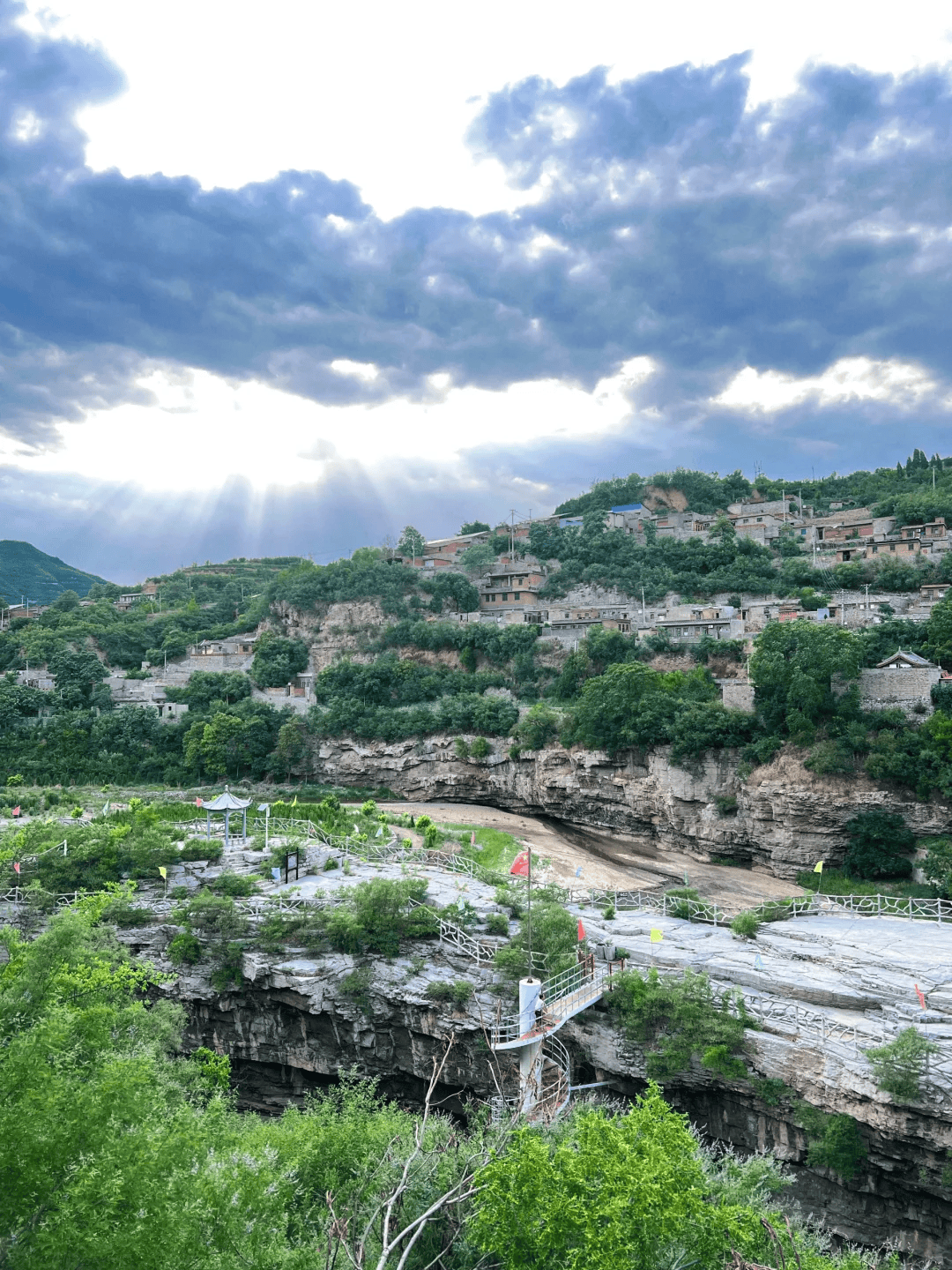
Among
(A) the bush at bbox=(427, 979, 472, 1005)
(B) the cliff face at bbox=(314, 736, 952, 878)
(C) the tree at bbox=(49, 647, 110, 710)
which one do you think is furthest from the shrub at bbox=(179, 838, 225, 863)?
(C) the tree at bbox=(49, 647, 110, 710)

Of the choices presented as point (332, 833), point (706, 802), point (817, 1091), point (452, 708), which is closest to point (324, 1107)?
point (817, 1091)

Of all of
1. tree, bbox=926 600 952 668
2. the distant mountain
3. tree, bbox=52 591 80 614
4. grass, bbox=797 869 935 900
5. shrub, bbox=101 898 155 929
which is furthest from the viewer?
the distant mountain

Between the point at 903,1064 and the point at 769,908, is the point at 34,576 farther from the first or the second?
the point at 903,1064

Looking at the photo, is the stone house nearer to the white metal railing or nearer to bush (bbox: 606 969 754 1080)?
the white metal railing

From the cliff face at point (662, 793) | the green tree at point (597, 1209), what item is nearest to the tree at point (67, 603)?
the cliff face at point (662, 793)

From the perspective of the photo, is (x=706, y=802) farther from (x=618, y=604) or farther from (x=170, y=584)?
(x=170, y=584)

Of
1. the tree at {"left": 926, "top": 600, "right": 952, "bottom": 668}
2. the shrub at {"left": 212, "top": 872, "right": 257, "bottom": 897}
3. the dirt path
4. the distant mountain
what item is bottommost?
the dirt path

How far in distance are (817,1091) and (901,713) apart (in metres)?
28.5

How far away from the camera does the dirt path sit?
3741 centimetres

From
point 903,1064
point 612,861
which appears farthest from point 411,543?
point 903,1064

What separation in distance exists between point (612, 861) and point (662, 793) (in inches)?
197

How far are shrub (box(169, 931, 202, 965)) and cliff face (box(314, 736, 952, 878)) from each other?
2952cm

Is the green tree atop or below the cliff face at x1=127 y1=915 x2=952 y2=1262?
atop

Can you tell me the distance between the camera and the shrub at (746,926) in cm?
2260
